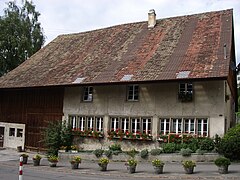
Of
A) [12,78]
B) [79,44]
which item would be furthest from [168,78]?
[12,78]

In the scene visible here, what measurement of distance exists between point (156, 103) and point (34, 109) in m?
10.8

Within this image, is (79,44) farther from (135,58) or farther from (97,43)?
(135,58)

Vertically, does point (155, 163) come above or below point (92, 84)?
below

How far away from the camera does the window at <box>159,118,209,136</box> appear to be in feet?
60.7

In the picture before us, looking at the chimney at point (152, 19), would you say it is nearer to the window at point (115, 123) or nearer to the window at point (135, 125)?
the window at point (115, 123)

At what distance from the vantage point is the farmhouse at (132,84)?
18.6 meters

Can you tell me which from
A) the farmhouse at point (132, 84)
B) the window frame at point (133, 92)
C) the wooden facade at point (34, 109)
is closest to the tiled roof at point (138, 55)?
the farmhouse at point (132, 84)

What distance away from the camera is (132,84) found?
2014 cm

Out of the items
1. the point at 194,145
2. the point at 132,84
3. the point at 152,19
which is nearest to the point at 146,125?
the point at 132,84

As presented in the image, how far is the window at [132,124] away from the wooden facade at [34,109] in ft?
16.1

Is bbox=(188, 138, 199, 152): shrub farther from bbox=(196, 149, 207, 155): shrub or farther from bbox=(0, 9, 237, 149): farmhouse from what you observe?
bbox=(0, 9, 237, 149): farmhouse

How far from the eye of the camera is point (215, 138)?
57.5ft

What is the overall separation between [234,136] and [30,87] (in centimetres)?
1492

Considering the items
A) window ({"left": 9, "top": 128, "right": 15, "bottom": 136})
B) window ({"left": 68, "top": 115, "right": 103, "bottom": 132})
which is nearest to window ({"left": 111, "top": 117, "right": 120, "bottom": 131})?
window ({"left": 68, "top": 115, "right": 103, "bottom": 132})
